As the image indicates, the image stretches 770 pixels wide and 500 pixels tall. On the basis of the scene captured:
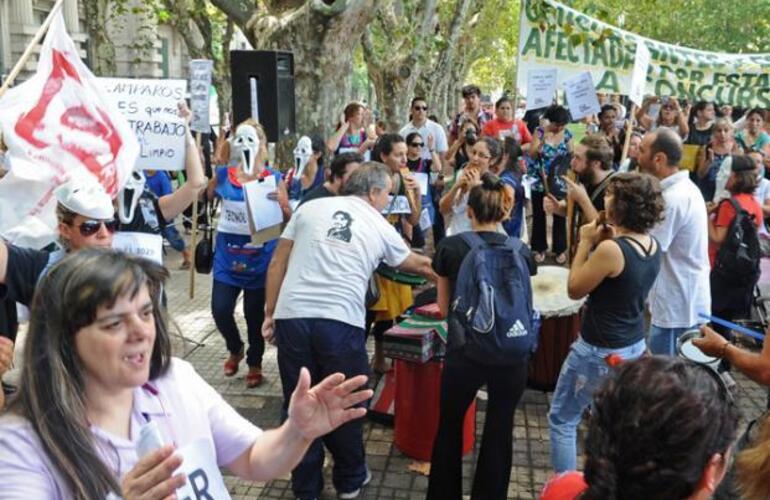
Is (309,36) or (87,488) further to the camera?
(309,36)

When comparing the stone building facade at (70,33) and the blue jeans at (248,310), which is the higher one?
the stone building facade at (70,33)

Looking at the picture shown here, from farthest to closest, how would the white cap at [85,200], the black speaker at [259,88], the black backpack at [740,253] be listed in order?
the black speaker at [259,88] < the black backpack at [740,253] < the white cap at [85,200]

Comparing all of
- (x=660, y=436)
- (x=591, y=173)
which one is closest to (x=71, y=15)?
(x=591, y=173)

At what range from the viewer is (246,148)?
218 inches

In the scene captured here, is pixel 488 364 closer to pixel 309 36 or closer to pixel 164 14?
pixel 309 36

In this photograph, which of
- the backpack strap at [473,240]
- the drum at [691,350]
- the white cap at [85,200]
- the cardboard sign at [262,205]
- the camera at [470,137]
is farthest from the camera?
the camera at [470,137]

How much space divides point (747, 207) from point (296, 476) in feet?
12.3

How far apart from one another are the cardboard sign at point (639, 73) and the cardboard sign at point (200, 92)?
4250 millimetres

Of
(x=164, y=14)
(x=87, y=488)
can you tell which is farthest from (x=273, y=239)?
(x=164, y=14)

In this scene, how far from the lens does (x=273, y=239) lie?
17.6 feet

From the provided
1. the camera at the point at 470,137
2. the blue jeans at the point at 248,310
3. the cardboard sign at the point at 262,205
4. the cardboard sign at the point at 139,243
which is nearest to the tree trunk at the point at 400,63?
the camera at the point at 470,137

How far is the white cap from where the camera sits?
10.2 feet

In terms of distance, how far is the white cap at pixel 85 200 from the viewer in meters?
3.12

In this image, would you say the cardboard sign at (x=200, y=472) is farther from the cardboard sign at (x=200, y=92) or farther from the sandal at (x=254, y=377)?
the cardboard sign at (x=200, y=92)
